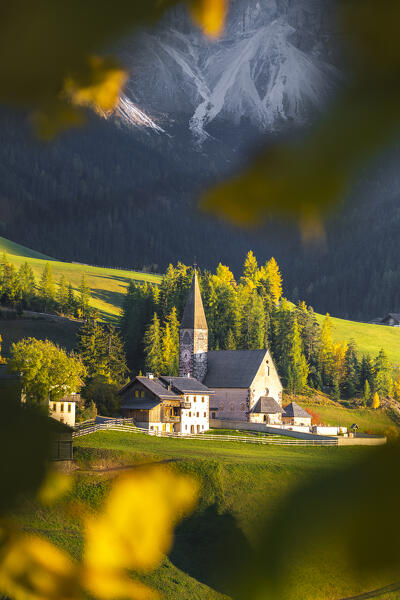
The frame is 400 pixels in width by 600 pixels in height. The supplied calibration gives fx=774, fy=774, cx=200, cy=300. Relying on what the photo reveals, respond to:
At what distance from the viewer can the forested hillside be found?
9.66 feet

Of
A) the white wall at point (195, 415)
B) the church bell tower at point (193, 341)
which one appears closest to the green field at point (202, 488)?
the white wall at point (195, 415)

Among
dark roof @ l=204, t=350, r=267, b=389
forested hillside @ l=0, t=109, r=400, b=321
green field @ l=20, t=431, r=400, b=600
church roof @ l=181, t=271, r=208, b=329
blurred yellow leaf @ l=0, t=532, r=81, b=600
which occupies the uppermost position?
church roof @ l=181, t=271, r=208, b=329

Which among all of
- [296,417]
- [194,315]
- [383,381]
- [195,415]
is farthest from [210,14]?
[194,315]

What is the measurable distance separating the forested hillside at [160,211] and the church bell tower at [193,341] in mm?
82441

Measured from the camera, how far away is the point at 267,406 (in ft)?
269

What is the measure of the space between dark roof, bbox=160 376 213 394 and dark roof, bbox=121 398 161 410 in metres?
4.41

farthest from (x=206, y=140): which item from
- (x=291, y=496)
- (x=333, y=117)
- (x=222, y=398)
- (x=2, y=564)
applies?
(x=222, y=398)

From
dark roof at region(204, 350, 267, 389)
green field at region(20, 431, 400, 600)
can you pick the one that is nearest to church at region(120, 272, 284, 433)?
dark roof at region(204, 350, 267, 389)

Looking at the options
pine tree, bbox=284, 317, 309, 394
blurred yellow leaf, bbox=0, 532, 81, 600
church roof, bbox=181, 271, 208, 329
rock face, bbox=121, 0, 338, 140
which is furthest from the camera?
pine tree, bbox=284, 317, 309, 394

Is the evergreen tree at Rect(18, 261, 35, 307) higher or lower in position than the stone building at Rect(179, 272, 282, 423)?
higher

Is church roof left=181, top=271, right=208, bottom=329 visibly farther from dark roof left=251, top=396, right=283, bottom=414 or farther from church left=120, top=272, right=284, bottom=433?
dark roof left=251, top=396, right=283, bottom=414

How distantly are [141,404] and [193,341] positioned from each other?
18003 millimetres

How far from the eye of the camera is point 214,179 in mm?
2965

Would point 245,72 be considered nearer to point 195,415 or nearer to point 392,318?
point 392,318
